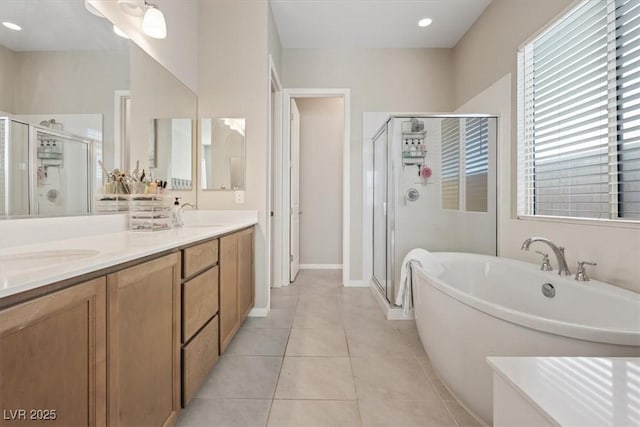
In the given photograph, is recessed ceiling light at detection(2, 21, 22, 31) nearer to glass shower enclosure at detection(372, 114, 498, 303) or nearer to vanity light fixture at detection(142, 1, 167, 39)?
vanity light fixture at detection(142, 1, 167, 39)

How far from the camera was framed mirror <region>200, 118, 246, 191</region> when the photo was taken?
2.59 m

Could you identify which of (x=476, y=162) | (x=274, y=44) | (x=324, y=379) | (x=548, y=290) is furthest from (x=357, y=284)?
(x=274, y=44)

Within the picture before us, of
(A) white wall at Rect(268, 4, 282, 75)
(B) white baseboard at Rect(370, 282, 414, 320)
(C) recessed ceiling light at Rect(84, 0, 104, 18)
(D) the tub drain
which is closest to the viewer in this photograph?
(C) recessed ceiling light at Rect(84, 0, 104, 18)

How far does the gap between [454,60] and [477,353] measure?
3369mm

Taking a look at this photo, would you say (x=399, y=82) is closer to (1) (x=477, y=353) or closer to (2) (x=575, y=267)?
(2) (x=575, y=267)

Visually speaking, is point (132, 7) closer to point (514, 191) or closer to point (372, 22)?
point (372, 22)

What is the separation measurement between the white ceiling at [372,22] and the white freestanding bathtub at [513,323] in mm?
2423

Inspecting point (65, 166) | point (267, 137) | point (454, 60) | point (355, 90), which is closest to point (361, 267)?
point (267, 137)

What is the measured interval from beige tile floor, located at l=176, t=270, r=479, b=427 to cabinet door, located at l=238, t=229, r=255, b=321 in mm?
195

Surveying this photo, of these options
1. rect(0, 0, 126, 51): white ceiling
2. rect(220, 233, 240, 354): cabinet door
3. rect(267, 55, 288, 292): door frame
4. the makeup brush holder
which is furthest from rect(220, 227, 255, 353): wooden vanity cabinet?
rect(0, 0, 126, 51): white ceiling

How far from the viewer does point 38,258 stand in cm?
94

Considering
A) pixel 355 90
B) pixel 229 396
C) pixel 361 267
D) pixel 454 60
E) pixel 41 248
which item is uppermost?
pixel 454 60

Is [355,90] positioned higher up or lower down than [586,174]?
higher up

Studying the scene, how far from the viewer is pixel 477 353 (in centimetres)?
131
